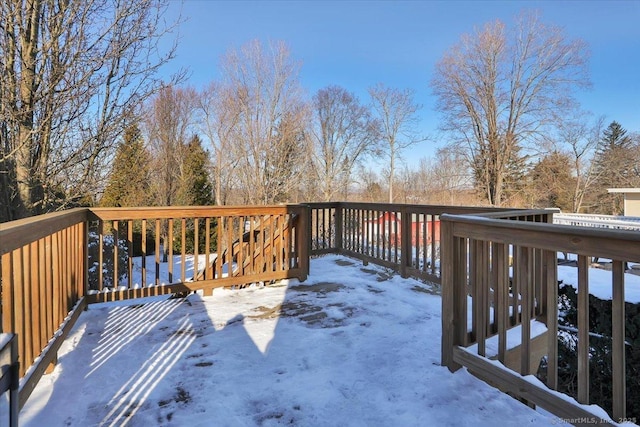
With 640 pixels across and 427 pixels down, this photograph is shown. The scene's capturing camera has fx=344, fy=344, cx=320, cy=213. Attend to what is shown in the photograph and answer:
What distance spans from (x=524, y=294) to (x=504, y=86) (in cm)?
1656

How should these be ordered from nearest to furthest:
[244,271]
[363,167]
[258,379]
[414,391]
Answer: [414,391] → [258,379] → [244,271] → [363,167]

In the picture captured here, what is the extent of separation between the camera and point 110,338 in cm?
261

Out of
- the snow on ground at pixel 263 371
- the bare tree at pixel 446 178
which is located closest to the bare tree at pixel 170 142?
the snow on ground at pixel 263 371

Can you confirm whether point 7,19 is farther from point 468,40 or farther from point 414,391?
point 468,40

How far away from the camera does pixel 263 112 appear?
564 inches

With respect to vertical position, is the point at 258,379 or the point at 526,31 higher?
the point at 526,31

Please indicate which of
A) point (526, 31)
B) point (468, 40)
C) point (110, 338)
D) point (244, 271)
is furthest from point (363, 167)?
point (110, 338)

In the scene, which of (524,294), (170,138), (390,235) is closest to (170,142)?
(170,138)

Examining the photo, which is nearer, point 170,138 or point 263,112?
point 263,112

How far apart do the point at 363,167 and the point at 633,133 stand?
18.9 metres

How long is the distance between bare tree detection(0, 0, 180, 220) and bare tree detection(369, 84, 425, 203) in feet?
54.5

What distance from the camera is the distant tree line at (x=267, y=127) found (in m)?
3.61

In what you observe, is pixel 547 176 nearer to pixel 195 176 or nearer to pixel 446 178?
pixel 446 178

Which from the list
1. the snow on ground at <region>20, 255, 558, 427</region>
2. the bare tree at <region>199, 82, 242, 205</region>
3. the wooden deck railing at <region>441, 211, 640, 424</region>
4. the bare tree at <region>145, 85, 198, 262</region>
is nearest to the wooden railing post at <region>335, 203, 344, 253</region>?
the snow on ground at <region>20, 255, 558, 427</region>
